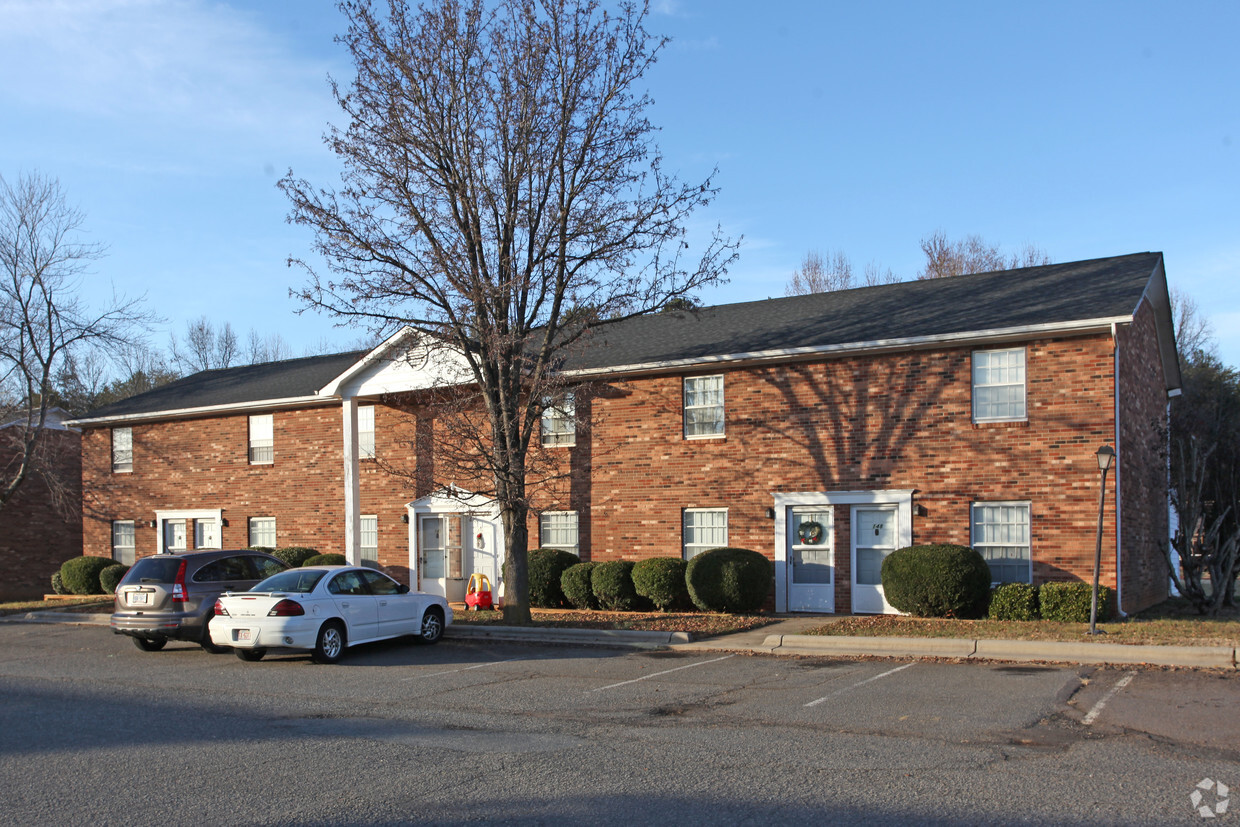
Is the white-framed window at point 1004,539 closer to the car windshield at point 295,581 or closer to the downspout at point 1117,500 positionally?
the downspout at point 1117,500

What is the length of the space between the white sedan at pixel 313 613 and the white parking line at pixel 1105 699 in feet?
32.4

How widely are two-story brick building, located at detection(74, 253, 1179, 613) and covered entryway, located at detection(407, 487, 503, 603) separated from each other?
0.05m

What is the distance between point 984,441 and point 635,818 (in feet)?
44.0

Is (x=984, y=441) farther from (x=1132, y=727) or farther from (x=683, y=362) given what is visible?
(x=1132, y=727)

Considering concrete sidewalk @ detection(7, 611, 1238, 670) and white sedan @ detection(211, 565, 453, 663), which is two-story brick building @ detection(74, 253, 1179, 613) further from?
white sedan @ detection(211, 565, 453, 663)

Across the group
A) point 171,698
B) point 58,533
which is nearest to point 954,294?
point 171,698

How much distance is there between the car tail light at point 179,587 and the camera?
15953 mm

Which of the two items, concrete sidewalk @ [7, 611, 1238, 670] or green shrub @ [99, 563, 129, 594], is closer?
concrete sidewalk @ [7, 611, 1238, 670]

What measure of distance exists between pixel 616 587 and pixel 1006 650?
8.35 metres

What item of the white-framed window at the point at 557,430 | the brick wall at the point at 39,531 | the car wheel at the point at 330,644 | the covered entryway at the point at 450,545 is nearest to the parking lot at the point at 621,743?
the car wheel at the point at 330,644

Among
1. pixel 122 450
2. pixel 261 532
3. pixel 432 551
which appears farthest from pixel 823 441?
pixel 122 450

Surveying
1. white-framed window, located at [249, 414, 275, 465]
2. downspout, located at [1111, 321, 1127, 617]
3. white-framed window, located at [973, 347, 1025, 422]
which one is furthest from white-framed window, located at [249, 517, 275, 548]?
downspout, located at [1111, 321, 1127, 617]

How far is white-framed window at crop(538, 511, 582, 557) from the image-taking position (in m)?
22.4

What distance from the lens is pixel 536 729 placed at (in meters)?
9.59
